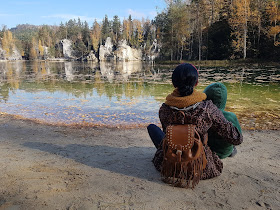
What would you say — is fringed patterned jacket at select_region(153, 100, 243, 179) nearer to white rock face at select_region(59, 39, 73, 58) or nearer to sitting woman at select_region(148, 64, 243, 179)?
sitting woman at select_region(148, 64, 243, 179)

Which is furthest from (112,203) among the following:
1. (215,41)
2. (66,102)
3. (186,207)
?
(215,41)

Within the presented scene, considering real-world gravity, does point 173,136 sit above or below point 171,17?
below

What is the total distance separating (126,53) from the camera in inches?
3752

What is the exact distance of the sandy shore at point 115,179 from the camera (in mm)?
2723

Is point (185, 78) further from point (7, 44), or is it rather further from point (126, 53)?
point (7, 44)

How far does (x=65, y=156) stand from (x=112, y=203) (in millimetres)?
1968

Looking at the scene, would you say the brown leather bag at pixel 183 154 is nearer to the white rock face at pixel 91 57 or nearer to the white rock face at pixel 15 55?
the white rock face at pixel 91 57

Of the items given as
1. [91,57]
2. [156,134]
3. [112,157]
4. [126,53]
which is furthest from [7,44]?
[156,134]

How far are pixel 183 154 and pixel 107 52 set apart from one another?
102 m

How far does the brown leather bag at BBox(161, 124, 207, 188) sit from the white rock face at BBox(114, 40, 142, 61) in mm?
92743

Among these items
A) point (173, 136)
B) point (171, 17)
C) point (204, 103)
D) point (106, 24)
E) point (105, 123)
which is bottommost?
point (105, 123)

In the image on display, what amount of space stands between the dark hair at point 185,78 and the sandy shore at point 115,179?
1324 mm

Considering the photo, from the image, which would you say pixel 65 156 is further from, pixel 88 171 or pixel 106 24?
pixel 106 24

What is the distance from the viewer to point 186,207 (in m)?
2.63
